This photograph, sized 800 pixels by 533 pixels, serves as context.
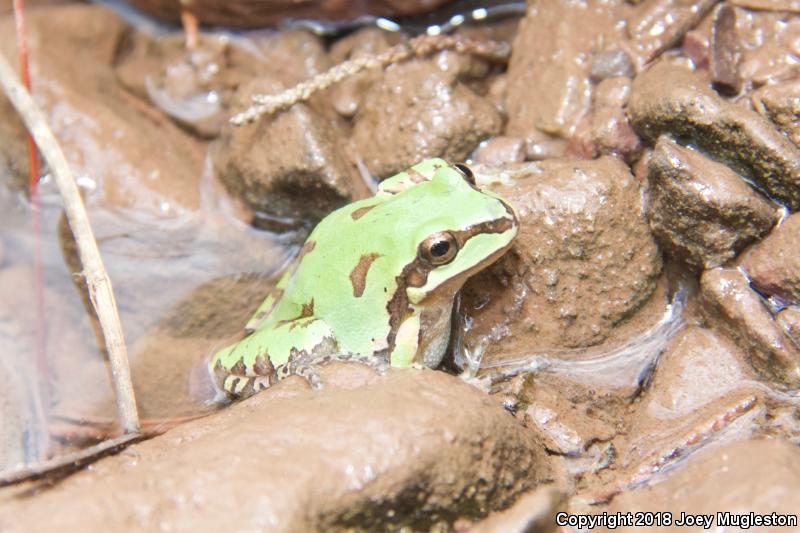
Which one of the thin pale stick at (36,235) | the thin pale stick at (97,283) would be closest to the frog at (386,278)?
the thin pale stick at (97,283)

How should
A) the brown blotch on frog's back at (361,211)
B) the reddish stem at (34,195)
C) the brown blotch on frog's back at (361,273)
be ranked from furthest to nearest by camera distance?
the reddish stem at (34,195)
the brown blotch on frog's back at (361,211)
the brown blotch on frog's back at (361,273)

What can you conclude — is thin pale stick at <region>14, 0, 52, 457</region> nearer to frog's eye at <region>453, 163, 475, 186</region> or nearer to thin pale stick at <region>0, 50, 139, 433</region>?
thin pale stick at <region>0, 50, 139, 433</region>

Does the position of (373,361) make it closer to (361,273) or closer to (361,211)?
(361,273)

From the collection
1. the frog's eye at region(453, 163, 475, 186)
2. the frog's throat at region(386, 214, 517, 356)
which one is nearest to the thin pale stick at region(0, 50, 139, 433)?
the frog's throat at region(386, 214, 517, 356)

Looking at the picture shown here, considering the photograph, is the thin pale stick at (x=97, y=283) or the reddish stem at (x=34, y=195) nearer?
the thin pale stick at (x=97, y=283)

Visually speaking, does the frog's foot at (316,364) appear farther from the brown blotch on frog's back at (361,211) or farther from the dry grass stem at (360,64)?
the dry grass stem at (360,64)

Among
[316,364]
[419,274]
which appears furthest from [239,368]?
[419,274]

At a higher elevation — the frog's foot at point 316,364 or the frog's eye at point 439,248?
the frog's eye at point 439,248
